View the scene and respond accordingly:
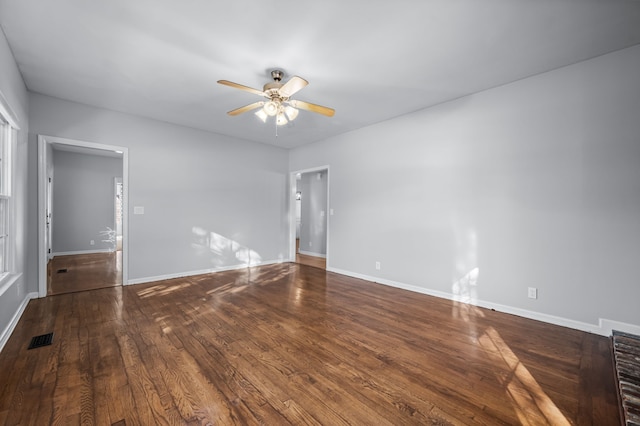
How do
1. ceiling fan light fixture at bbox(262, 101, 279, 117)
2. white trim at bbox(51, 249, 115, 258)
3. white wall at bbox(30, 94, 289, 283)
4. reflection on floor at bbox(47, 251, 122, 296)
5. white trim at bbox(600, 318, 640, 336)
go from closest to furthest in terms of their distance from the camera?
white trim at bbox(600, 318, 640, 336) → ceiling fan light fixture at bbox(262, 101, 279, 117) → white wall at bbox(30, 94, 289, 283) → reflection on floor at bbox(47, 251, 122, 296) → white trim at bbox(51, 249, 115, 258)

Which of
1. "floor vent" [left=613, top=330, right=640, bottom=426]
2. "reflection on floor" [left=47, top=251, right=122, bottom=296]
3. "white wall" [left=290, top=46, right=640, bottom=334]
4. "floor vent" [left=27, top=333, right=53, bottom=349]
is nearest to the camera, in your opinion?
"floor vent" [left=613, top=330, right=640, bottom=426]

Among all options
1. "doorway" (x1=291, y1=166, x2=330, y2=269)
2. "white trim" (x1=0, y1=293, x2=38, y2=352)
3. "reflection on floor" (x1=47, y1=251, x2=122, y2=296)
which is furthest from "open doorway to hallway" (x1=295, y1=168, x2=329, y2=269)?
"white trim" (x1=0, y1=293, x2=38, y2=352)

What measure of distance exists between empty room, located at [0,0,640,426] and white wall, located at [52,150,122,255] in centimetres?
297

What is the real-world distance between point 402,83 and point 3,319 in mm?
4712

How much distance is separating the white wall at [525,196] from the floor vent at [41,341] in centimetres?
417

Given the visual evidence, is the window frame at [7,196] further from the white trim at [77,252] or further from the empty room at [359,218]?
the white trim at [77,252]

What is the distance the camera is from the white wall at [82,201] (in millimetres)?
7203

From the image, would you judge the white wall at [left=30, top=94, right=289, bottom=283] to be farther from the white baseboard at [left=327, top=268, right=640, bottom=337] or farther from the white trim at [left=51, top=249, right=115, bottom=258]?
the white trim at [left=51, top=249, right=115, bottom=258]

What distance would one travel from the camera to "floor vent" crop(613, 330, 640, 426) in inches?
61.5

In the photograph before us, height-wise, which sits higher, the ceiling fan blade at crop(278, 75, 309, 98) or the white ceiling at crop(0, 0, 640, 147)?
the white ceiling at crop(0, 0, 640, 147)

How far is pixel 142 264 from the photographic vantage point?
14.8 feet

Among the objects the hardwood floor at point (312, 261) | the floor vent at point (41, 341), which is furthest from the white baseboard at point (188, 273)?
the floor vent at point (41, 341)

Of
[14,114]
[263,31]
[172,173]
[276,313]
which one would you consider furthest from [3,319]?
[263,31]

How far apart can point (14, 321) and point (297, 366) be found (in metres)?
3.04
